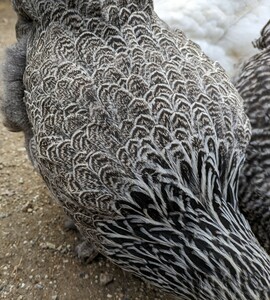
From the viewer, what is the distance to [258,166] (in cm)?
216

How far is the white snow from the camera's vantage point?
278 cm

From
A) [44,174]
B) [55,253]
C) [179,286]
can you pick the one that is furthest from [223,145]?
[55,253]

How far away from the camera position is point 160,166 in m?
1.82

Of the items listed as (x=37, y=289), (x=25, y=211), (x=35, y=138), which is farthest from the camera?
(x=25, y=211)

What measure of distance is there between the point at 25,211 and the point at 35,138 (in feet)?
2.25

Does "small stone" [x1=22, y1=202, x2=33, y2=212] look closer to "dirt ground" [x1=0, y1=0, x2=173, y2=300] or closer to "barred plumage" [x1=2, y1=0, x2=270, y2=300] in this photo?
"dirt ground" [x1=0, y1=0, x2=173, y2=300]

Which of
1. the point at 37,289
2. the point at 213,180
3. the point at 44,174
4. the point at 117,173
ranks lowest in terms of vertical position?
the point at 37,289

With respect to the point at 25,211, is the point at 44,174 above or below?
above

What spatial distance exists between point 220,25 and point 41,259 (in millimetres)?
1462

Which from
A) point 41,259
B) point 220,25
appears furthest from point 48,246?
point 220,25

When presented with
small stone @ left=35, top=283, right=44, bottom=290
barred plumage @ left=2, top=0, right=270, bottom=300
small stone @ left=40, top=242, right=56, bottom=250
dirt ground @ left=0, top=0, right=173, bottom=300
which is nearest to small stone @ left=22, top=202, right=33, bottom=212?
dirt ground @ left=0, top=0, right=173, bottom=300

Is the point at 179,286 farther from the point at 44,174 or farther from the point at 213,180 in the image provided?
the point at 44,174

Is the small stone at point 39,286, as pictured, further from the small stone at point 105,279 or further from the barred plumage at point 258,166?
the barred plumage at point 258,166

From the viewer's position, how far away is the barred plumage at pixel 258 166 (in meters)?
2.15
